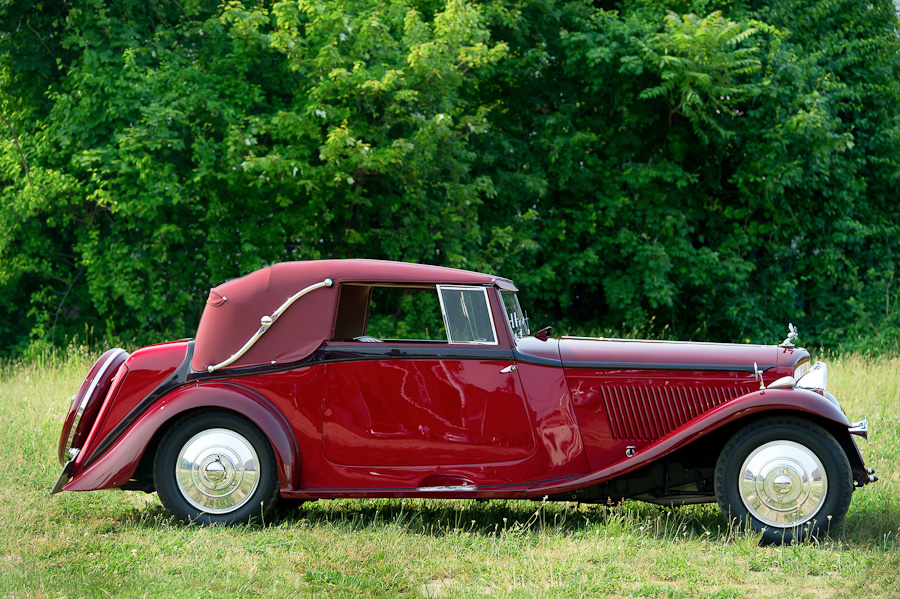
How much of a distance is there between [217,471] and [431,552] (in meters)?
1.44

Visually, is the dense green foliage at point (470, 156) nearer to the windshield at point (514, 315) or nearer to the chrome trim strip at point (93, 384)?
the chrome trim strip at point (93, 384)

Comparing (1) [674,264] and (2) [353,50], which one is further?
(1) [674,264]

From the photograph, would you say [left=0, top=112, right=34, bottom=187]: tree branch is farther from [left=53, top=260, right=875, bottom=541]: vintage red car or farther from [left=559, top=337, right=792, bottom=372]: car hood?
[left=559, top=337, right=792, bottom=372]: car hood

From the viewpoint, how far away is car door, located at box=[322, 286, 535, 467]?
16.4ft

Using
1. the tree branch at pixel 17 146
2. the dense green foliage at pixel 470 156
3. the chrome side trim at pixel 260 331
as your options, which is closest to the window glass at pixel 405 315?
the dense green foliage at pixel 470 156

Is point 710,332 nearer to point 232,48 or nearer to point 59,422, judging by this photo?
point 232,48

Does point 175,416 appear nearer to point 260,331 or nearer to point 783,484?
point 260,331

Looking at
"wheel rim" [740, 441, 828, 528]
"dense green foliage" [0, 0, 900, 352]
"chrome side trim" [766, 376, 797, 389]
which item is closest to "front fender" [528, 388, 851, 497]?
"chrome side trim" [766, 376, 797, 389]

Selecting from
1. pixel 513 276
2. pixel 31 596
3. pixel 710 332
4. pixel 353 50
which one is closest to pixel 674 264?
pixel 710 332

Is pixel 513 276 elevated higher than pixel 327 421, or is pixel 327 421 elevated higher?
pixel 513 276

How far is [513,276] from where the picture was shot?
577 inches

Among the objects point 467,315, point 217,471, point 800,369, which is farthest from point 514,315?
point 217,471

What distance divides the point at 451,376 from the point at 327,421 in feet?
2.69

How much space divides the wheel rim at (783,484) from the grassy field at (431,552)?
0.21 m
